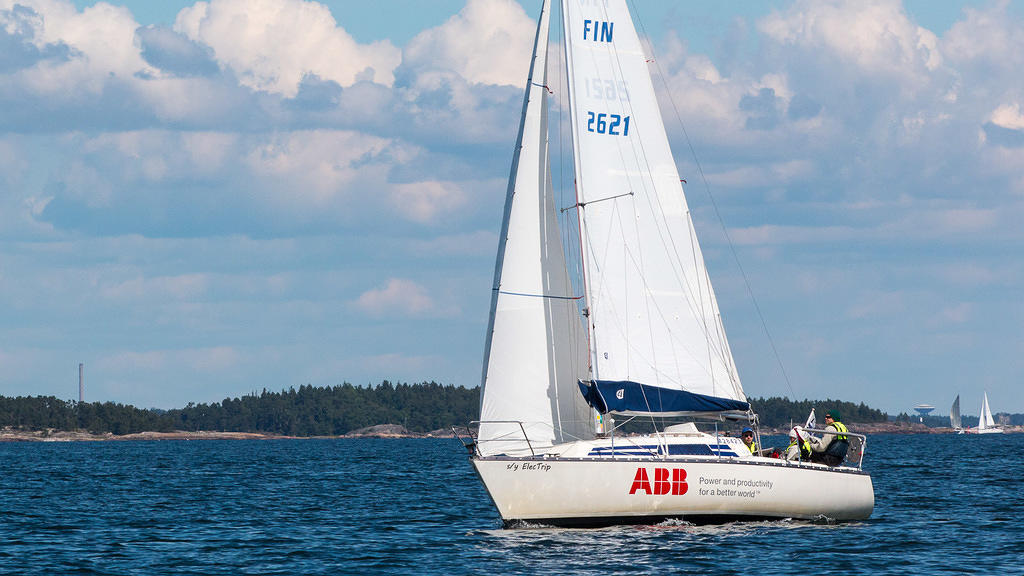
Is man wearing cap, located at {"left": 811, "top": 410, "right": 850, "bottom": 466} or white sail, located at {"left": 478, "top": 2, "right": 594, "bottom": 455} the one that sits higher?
white sail, located at {"left": 478, "top": 2, "right": 594, "bottom": 455}

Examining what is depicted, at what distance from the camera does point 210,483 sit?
5341 cm

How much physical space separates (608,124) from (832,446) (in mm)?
8216

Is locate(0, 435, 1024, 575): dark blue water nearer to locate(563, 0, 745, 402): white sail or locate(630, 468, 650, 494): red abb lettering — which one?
locate(630, 468, 650, 494): red abb lettering

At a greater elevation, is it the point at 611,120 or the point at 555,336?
the point at 611,120

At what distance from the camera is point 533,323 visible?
28.4 m

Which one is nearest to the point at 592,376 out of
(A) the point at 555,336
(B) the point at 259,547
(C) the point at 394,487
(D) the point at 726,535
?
(A) the point at 555,336

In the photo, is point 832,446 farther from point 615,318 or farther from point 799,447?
point 615,318

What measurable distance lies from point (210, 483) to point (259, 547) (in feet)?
86.8

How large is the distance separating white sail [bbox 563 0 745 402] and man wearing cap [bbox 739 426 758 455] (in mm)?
767

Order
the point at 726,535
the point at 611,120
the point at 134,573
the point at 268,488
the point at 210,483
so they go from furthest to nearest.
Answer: the point at 210,483
the point at 268,488
the point at 611,120
the point at 726,535
the point at 134,573

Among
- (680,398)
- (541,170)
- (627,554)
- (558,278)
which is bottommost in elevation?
(627,554)

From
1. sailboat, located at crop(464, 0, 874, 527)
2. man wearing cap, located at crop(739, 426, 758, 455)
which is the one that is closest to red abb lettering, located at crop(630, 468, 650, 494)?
sailboat, located at crop(464, 0, 874, 527)

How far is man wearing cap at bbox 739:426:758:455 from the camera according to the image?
29.2 m

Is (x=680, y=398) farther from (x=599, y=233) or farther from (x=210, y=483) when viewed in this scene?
(x=210, y=483)
